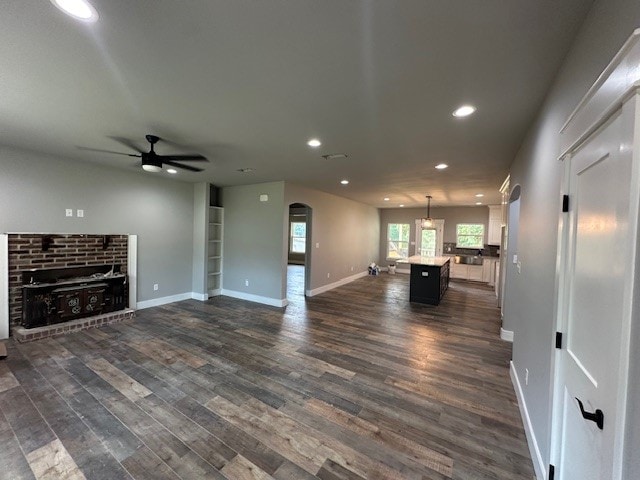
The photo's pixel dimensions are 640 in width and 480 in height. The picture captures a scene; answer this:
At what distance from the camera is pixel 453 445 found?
1.99 meters

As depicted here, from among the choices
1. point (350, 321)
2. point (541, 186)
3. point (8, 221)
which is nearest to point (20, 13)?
point (541, 186)

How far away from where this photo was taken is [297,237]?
499 inches

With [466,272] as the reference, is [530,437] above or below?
below

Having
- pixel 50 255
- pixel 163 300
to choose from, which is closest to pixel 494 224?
pixel 163 300

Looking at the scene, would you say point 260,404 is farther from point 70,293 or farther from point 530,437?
point 70,293

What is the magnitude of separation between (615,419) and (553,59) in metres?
1.87

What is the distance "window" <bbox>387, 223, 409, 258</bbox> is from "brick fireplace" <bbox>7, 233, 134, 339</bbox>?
8.65 m

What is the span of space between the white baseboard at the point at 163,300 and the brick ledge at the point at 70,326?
0.35m

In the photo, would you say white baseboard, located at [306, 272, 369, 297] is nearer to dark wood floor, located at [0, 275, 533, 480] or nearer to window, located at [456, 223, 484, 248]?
dark wood floor, located at [0, 275, 533, 480]

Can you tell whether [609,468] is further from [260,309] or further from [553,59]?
[260,309]

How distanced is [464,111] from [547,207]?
3.40 feet

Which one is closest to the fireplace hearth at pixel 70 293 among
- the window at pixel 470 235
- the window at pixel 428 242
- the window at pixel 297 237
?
the window at pixel 297 237

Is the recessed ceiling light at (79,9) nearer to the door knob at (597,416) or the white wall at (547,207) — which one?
the white wall at (547,207)

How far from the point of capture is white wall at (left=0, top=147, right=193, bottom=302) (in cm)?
373
